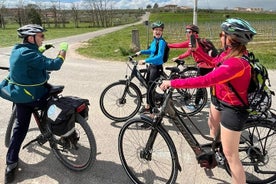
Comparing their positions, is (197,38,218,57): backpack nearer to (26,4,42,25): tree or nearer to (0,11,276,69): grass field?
(0,11,276,69): grass field

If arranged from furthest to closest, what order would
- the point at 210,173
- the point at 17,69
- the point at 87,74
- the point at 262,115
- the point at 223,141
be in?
the point at 87,74 → the point at 210,173 → the point at 17,69 → the point at 262,115 → the point at 223,141

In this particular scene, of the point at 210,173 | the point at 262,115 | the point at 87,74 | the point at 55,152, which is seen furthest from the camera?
the point at 87,74

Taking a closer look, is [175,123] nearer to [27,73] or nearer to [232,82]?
[232,82]

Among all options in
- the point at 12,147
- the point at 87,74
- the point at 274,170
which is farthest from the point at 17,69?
the point at 87,74

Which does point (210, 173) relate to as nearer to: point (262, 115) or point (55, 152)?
point (262, 115)

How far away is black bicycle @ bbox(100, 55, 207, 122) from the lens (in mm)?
4922

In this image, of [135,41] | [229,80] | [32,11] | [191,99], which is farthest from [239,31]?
[32,11]

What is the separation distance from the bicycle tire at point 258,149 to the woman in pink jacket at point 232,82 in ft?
1.11

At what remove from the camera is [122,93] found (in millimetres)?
5020

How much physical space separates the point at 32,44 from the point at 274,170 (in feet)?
10.1

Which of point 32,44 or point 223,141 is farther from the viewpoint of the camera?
point 32,44

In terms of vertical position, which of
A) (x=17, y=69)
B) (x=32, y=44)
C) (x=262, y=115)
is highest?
(x=32, y=44)

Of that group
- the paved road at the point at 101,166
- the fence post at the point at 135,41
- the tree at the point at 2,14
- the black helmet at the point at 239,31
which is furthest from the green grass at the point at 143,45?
the tree at the point at 2,14

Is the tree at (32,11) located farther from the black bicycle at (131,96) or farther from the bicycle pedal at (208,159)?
the bicycle pedal at (208,159)
